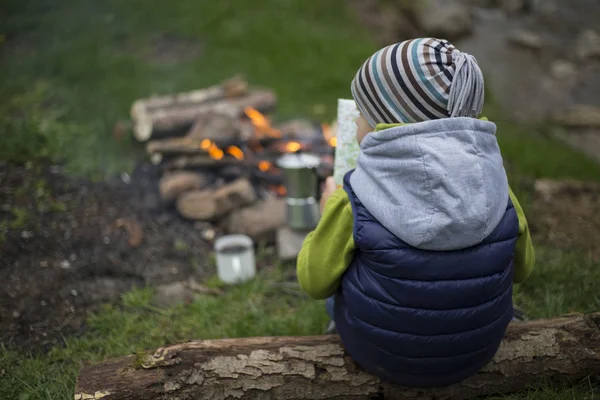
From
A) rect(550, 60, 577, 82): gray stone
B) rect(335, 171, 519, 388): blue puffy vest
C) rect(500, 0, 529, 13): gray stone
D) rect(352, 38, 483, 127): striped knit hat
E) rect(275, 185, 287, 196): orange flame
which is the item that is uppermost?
rect(352, 38, 483, 127): striped knit hat

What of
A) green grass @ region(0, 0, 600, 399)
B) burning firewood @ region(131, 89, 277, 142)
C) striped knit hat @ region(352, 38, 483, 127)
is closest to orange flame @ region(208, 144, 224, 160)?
burning firewood @ region(131, 89, 277, 142)

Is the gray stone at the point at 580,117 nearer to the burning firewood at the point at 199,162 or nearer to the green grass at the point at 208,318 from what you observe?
the green grass at the point at 208,318

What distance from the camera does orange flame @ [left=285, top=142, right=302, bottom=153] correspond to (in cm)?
407

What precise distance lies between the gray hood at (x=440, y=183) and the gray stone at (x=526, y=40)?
5375mm

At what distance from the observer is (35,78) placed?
17.2 ft

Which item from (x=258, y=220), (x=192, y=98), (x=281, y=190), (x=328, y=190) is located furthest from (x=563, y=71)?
(x=328, y=190)

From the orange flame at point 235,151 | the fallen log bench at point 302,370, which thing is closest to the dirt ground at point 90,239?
the orange flame at point 235,151

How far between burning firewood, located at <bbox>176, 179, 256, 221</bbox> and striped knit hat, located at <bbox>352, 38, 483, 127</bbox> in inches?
78.9

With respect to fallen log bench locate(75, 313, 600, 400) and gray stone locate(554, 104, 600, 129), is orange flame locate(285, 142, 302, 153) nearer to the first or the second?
fallen log bench locate(75, 313, 600, 400)

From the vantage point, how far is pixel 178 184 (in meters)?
3.81

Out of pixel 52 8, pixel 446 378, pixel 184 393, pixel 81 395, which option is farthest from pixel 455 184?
pixel 52 8

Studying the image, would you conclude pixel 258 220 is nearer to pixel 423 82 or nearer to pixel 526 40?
pixel 423 82

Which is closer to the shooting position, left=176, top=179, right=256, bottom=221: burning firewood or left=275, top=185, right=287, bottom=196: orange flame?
left=176, top=179, right=256, bottom=221: burning firewood

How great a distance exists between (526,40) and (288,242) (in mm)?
4511
